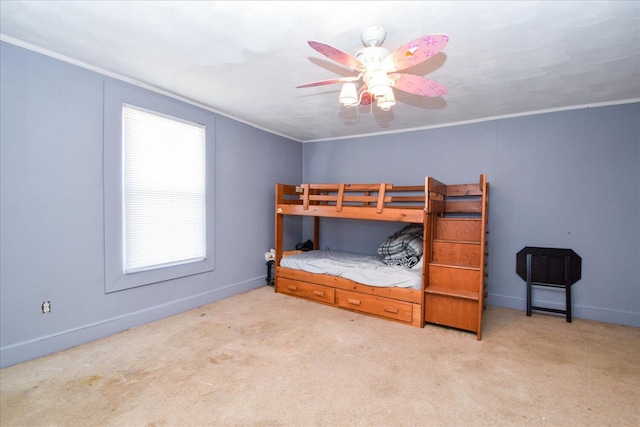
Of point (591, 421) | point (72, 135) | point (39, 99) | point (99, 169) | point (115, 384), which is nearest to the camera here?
point (591, 421)

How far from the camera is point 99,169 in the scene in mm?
2748

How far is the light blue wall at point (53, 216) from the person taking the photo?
89.6 inches

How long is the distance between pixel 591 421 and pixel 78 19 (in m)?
4.08

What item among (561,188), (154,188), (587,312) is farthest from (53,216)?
(587,312)

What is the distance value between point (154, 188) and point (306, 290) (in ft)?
7.17

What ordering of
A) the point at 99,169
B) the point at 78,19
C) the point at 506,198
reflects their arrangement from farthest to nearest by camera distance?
1. the point at 506,198
2. the point at 99,169
3. the point at 78,19

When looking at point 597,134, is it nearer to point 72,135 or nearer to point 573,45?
point 573,45

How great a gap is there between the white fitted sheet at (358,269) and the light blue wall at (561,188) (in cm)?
143

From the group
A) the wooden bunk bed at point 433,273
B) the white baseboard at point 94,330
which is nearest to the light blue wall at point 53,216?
the white baseboard at point 94,330

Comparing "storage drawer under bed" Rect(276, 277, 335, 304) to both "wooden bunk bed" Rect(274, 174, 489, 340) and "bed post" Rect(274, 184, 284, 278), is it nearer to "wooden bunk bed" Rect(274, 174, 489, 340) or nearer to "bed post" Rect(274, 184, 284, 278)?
"wooden bunk bed" Rect(274, 174, 489, 340)

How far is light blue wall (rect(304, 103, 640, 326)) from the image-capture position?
3.29 metres

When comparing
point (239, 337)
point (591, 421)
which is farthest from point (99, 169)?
point (591, 421)

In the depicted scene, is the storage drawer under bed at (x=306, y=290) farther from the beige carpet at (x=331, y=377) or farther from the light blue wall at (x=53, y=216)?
the light blue wall at (x=53, y=216)

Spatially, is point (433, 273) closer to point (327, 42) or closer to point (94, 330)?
point (327, 42)
